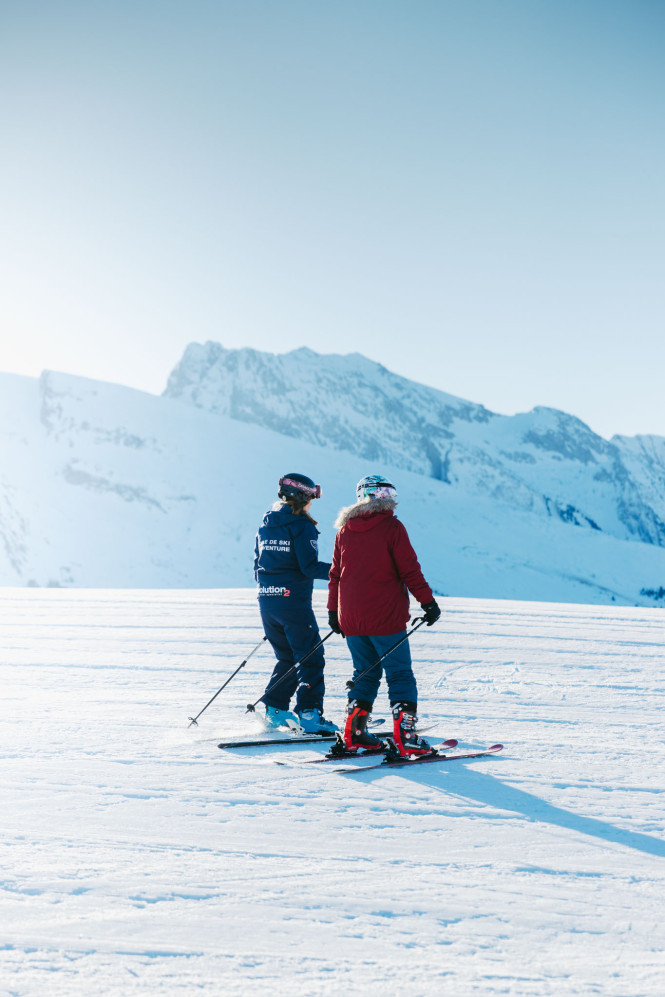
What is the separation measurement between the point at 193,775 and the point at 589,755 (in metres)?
2.30

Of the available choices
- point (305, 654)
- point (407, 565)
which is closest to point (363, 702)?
point (305, 654)

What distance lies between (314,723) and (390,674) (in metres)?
0.78

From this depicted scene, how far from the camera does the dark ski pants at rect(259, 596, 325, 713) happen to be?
4.62 metres

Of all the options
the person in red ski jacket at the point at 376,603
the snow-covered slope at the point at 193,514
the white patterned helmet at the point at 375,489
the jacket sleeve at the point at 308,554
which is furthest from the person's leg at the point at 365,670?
the snow-covered slope at the point at 193,514

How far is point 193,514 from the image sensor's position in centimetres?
4188

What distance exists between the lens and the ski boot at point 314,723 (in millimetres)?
4535

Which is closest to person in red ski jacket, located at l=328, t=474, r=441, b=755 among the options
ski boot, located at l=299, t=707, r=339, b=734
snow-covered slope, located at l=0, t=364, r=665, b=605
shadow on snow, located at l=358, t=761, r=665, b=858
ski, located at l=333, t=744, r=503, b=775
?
ski, located at l=333, t=744, r=503, b=775

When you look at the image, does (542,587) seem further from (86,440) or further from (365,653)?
(365,653)

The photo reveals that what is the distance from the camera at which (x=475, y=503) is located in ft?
164

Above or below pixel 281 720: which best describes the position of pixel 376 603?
above

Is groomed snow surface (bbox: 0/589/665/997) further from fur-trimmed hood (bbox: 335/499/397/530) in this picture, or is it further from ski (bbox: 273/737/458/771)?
fur-trimmed hood (bbox: 335/499/397/530)

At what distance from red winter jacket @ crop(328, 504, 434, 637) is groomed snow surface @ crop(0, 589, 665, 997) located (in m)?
0.87

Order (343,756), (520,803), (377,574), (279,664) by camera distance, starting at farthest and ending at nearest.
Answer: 1. (279,664)
2. (377,574)
3. (343,756)
4. (520,803)

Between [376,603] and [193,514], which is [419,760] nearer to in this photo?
[376,603]
